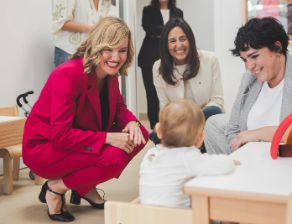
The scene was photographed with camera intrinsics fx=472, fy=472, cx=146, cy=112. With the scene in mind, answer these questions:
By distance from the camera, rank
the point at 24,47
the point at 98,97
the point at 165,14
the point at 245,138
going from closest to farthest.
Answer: the point at 245,138 < the point at 98,97 < the point at 24,47 < the point at 165,14

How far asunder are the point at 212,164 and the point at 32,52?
2863mm

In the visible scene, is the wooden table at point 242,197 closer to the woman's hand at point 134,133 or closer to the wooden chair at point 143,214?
the wooden chair at point 143,214

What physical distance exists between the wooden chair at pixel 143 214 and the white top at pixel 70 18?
2.49 m

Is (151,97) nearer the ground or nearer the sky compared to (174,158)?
nearer the ground

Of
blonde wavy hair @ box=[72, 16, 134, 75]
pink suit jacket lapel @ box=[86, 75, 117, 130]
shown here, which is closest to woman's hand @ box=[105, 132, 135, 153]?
pink suit jacket lapel @ box=[86, 75, 117, 130]

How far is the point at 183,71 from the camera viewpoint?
3027 millimetres

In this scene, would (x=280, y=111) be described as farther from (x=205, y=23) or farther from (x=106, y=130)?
(x=205, y=23)

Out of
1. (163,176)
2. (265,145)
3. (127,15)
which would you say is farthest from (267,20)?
(127,15)

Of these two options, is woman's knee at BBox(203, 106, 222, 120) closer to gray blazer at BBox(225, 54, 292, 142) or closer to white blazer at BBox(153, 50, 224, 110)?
white blazer at BBox(153, 50, 224, 110)

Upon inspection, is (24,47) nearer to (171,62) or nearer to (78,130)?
Answer: (171,62)

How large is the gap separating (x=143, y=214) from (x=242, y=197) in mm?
290

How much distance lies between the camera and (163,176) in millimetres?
1385

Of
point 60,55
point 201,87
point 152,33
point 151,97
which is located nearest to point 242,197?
point 201,87

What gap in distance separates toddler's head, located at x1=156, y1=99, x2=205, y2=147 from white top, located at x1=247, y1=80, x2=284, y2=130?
0.76 metres
